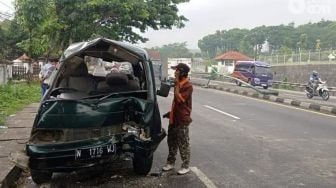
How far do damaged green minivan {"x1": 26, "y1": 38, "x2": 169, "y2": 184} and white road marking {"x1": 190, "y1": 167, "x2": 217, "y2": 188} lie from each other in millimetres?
755

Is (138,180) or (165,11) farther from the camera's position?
(165,11)

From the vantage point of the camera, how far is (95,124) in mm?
6047

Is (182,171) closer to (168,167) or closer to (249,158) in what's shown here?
(168,167)

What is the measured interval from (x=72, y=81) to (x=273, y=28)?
3134 inches

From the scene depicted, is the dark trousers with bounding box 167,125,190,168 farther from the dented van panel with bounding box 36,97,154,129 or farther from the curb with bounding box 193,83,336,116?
the curb with bounding box 193,83,336,116

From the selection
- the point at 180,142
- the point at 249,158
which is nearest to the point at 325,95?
the point at 249,158

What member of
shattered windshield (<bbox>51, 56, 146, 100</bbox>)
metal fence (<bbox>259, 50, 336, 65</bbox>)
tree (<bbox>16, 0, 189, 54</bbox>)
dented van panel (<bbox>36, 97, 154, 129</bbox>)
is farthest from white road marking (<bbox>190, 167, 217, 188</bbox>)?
metal fence (<bbox>259, 50, 336, 65</bbox>)

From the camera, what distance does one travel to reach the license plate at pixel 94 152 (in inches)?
225

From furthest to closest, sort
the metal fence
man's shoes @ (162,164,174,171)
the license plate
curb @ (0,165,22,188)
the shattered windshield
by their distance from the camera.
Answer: the metal fence, man's shoes @ (162,164,174,171), the shattered windshield, curb @ (0,165,22,188), the license plate

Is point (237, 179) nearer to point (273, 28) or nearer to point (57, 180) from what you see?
point (57, 180)

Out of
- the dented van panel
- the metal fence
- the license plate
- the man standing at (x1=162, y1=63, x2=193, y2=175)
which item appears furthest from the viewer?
the metal fence

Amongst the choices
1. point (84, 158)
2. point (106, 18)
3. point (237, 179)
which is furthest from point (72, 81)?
point (106, 18)

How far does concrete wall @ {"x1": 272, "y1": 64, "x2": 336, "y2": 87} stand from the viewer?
126 ft

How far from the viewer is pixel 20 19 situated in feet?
82.7
